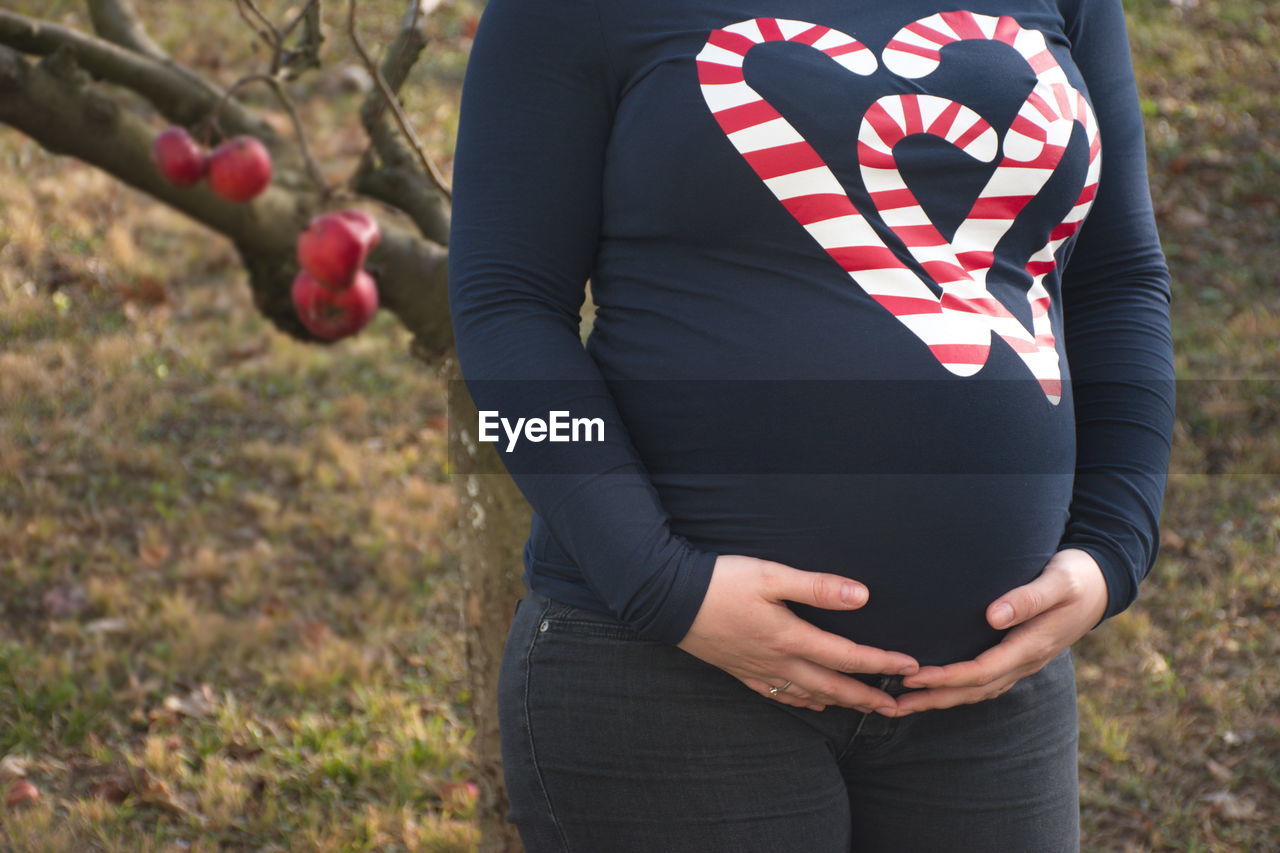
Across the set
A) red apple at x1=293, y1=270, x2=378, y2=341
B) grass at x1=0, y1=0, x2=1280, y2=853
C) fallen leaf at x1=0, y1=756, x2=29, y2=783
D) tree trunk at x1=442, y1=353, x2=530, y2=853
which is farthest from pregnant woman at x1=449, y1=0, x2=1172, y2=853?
fallen leaf at x1=0, y1=756, x2=29, y2=783

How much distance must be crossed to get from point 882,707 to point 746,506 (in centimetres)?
25

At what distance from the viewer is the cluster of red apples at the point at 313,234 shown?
6.57ft

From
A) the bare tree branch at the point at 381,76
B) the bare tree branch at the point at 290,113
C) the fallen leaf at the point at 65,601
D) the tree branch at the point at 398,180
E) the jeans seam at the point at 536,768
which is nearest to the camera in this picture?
the jeans seam at the point at 536,768

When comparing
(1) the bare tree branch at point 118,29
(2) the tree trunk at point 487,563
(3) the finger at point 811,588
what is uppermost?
(1) the bare tree branch at point 118,29

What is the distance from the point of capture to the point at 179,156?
2070 mm

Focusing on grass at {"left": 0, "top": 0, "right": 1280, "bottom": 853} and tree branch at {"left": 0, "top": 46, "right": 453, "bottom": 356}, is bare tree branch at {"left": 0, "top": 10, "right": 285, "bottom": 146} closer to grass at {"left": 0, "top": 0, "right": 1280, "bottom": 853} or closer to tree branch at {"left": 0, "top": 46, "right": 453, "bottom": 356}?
tree branch at {"left": 0, "top": 46, "right": 453, "bottom": 356}

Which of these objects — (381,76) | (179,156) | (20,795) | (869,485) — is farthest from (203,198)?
(869,485)

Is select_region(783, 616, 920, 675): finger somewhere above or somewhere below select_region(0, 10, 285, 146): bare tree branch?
below

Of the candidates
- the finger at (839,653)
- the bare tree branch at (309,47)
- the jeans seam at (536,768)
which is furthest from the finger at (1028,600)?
the bare tree branch at (309,47)

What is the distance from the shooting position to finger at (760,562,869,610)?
104cm

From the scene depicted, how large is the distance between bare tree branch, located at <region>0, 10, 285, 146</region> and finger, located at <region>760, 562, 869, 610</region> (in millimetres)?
1754

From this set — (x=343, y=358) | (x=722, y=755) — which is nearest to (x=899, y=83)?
(x=722, y=755)

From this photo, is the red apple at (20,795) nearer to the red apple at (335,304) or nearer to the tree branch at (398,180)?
the red apple at (335,304)

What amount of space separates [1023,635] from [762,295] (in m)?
0.45
